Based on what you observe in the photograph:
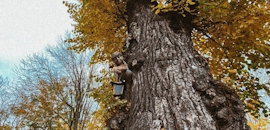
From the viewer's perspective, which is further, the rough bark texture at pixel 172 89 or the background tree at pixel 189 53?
the background tree at pixel 189 53

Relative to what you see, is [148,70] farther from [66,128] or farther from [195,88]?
[66,128]

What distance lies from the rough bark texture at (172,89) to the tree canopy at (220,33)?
0.24 m

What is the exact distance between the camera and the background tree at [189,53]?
1.53m

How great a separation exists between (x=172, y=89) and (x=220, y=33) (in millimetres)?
1368

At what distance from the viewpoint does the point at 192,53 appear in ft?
6.56

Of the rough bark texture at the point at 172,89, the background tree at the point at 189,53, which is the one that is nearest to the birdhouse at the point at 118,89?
the rough bark texture at the point at 172,89

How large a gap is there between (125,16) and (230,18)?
1858 millimetres

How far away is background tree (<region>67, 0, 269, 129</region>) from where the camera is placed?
153 cm

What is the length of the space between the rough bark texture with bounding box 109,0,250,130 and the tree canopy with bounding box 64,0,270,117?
0.78ft

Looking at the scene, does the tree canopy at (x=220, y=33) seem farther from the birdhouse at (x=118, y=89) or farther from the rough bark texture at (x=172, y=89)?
the birdhouse at (x=118, y=89)

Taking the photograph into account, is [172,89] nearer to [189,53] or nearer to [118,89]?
[189,53]

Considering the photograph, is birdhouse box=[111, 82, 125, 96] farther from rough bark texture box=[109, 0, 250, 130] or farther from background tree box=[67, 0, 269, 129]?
background tree box=[67, 0, 269, 129]

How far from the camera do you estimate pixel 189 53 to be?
1973mm

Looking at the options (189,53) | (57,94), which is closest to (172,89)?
(189,53)
